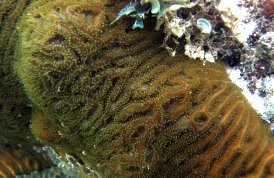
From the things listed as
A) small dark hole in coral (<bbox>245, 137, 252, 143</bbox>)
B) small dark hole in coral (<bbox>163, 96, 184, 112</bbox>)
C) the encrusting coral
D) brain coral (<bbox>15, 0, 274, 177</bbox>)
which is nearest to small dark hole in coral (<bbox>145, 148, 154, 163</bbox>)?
brain coral (<bbox>15, 0, 274, 177</bbox>)

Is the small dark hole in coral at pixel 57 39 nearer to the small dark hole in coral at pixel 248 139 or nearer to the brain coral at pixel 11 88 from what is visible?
the brain coral at pixel 11 88

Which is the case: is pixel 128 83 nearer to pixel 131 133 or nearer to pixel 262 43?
pixel 131 133

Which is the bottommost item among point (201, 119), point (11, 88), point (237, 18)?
point (11, 88)

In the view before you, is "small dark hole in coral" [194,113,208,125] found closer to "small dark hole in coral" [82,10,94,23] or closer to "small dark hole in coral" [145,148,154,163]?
"small dark hole in coral" [145,148,154,163]

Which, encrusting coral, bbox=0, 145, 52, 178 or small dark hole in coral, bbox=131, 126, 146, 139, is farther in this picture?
encrusting coral, bbox=0, 145, 52, 178

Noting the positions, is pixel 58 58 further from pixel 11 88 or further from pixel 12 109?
pixel 12 109

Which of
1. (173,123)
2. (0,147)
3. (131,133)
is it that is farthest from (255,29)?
(0,147)

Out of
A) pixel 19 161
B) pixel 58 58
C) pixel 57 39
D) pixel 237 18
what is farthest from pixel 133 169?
pixel 19 161

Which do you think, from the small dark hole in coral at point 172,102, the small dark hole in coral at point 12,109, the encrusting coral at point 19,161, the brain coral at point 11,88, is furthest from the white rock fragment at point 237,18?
the encrusting coral at point 19,161
